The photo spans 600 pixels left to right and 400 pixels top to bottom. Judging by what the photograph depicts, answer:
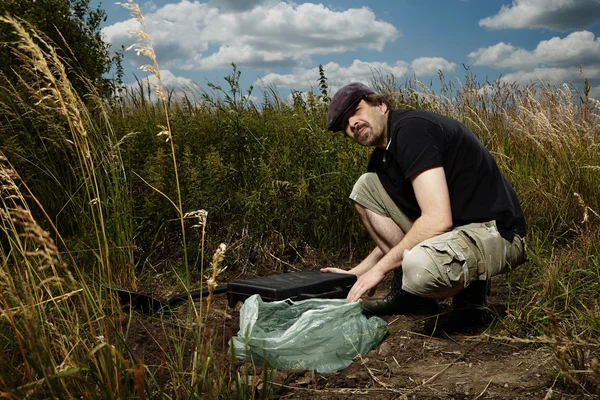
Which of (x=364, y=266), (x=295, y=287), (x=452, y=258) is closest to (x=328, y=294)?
(x=295, y=287)

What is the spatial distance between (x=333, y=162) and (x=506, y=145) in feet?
7.80

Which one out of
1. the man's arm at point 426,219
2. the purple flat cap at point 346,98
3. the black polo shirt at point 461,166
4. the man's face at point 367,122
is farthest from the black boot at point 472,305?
the purple flat cap at point 346,98

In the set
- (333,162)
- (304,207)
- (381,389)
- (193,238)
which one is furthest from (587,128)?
(381,389)

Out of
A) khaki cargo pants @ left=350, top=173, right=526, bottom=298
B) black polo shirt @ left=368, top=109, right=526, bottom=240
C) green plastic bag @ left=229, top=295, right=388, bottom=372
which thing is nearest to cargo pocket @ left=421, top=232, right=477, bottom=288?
khaki cargo pants @ left=350, top=173, right=526, bottom=298

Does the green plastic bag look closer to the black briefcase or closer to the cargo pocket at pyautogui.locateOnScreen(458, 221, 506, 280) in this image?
the black briefcase

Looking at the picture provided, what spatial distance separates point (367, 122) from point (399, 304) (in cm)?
105

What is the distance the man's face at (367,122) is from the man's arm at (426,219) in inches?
16.8

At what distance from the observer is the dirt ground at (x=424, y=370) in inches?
90.0

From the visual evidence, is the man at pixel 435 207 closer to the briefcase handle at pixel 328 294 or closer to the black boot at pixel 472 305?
the black boot at pixel 472 305

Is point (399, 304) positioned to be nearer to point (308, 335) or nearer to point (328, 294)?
point (328, 294)

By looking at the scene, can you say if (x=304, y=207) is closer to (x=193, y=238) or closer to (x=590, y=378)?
(x=193, y=238)

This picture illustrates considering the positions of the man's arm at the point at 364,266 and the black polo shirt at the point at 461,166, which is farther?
the man's arm at the point at 364,266

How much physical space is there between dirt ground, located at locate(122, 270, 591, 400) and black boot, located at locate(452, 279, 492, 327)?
5 centimetres

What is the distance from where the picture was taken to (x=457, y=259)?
287 centimetres
